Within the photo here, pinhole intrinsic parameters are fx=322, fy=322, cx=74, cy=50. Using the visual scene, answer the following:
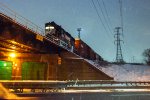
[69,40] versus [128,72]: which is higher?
[69,40]

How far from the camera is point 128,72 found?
73625 mm

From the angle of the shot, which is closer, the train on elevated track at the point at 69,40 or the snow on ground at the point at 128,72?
the train on elevated track at the point at 69,40

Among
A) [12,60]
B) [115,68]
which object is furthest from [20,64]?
[115,68]

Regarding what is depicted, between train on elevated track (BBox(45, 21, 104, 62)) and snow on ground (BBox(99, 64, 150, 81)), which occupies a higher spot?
train on elevated track (BBox(45, 21, 104, 62))

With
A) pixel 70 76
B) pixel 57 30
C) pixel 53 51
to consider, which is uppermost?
pixel 57 30

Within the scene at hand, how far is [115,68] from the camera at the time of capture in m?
76.2

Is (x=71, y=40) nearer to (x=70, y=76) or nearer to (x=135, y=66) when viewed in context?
(x=70, y=76)

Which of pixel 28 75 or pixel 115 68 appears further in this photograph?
pixel 115 68

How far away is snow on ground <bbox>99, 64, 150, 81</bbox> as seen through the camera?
2695 inches

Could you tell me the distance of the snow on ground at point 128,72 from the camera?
225 feet

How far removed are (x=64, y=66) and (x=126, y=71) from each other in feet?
84.6

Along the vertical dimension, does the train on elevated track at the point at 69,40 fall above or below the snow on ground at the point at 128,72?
above

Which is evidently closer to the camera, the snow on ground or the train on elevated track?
the train on elevated track

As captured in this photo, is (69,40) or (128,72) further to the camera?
(128,72)
